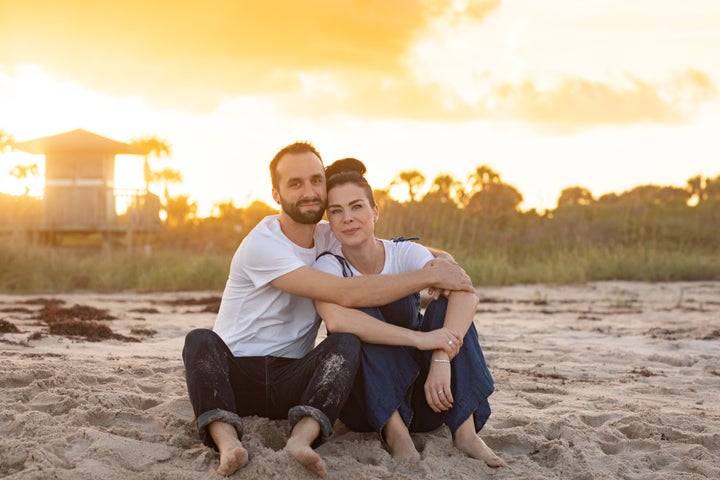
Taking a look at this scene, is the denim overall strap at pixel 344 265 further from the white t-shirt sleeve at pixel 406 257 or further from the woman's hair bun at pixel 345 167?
the woman's hair bun at pixel 345 167

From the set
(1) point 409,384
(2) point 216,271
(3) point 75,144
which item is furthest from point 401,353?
(3) point 75,144

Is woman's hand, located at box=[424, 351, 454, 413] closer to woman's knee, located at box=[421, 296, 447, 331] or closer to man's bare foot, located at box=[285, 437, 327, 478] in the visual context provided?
woman's knee, located at box=[421, 296, 447, 331]

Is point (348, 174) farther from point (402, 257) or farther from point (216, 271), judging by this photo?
point (216, 271)

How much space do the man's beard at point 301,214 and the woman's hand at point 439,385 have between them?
0.85m

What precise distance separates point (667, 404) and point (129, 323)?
5.85m

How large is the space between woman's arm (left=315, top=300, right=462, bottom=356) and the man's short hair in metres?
0.73

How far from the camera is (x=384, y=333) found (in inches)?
147

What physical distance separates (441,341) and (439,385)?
7.8 inches

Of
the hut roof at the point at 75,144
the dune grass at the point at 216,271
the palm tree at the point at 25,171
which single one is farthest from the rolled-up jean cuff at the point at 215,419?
the palm tree at the point at 25,171

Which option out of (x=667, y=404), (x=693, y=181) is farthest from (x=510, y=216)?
(x=693, y=181)

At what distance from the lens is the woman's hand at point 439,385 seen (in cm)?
372

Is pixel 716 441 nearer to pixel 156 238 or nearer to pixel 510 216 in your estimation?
pixel 510 216

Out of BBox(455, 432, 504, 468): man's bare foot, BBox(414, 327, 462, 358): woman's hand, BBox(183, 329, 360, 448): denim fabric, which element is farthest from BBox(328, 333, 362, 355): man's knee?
BBox(455, 432, 504, 468): man's bare foot

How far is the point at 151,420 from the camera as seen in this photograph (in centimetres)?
407
